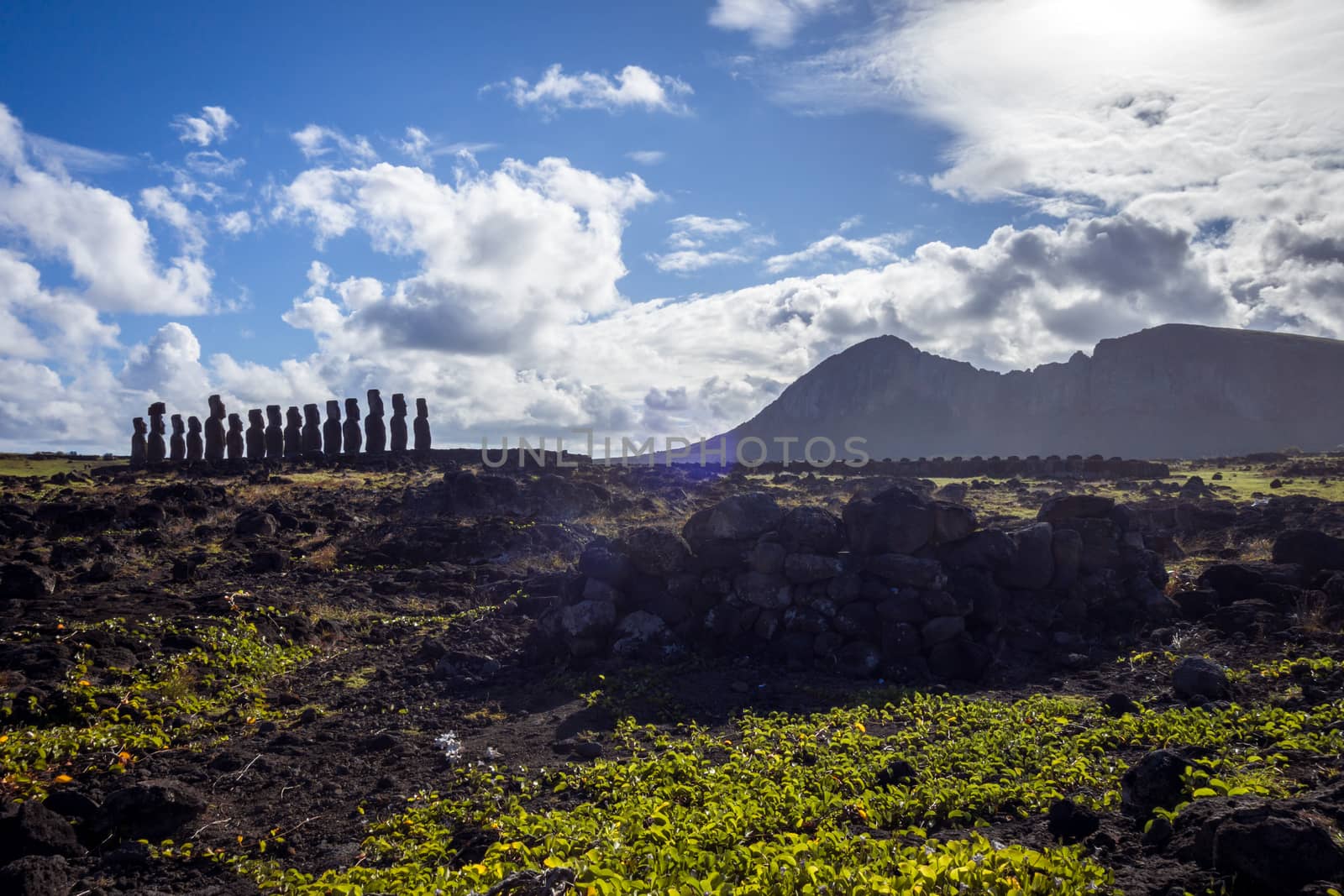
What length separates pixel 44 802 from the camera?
8.66 meters

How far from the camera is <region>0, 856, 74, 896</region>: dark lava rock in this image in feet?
23.3

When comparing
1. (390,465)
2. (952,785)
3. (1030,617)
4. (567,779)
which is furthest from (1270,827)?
(390,465)

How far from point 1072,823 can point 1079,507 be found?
11.8 metres

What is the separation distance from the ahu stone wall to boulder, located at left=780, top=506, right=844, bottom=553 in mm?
28

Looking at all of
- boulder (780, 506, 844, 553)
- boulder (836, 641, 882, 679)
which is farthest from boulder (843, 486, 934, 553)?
boulder (836, 641, 882, 679)

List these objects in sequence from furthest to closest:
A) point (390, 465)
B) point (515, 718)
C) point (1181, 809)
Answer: point (390, 465) → point (515, 718) → point (1181, 809)

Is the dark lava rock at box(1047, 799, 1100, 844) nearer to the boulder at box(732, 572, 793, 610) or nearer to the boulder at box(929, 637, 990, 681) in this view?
the boulder at box(929, 637, 990, 681)

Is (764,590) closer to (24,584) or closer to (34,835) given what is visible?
(34,835)

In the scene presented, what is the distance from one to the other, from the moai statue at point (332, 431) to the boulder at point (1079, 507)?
5218 centimetres

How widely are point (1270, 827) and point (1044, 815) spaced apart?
2.36 meters

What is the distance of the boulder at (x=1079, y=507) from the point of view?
1795cm

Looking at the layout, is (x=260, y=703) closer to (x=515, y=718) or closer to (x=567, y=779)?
(x=515, y=718)

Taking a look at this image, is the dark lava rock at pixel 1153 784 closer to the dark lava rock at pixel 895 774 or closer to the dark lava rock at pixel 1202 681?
the dark lava rock at pixel 895 774

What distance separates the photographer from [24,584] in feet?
57.5
